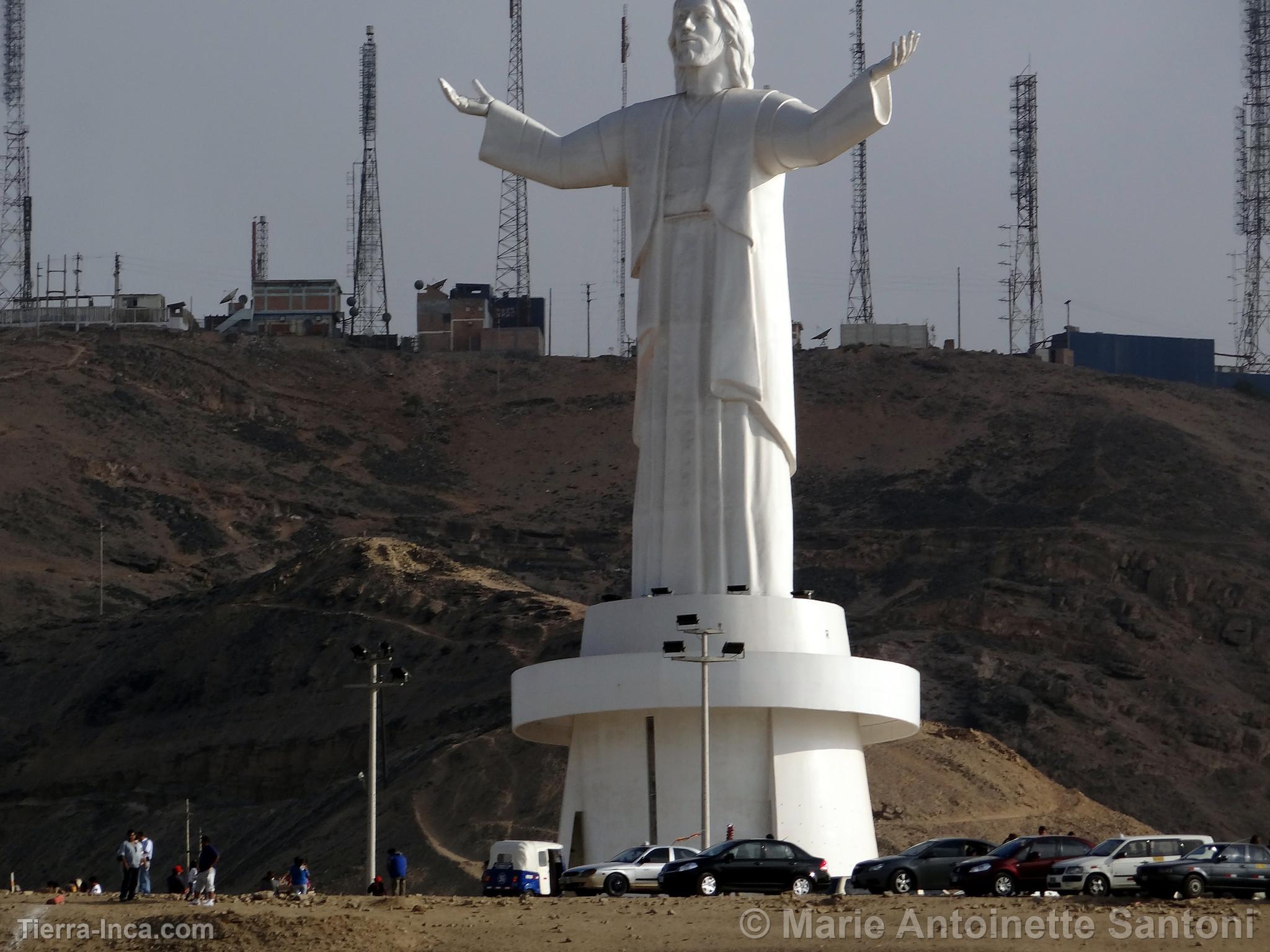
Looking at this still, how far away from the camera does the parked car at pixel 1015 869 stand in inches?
1059

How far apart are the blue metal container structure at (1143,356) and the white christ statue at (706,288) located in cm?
7042

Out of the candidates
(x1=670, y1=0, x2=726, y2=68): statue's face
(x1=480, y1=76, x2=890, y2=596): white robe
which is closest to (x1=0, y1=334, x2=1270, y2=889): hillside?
(x1=480, y1=76, x2=890, y2=596): white robe

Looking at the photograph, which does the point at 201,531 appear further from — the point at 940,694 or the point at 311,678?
→ the point at 940,694

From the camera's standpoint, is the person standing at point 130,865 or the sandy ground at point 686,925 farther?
the person standing at point 130,865

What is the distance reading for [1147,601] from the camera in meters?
69.1

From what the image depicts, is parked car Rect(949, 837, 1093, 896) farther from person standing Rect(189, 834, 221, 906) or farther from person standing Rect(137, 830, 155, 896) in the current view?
person standing Rect(137, 830, 155, 896)

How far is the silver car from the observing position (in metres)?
26.7

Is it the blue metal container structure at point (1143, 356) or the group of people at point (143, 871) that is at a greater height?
the blue metal container structure at point (1143, 356)

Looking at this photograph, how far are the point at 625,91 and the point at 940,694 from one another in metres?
29.4

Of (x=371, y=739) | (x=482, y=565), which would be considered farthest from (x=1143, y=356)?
(x=371, y=739)

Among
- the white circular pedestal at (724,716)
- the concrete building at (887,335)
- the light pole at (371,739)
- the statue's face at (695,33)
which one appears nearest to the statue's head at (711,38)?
the statue's face at (695,33)

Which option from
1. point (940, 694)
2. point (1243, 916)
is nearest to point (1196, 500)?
point (940, 694)

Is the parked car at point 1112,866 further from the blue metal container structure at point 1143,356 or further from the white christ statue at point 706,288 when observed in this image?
the blue metal container structure at point 1143,356

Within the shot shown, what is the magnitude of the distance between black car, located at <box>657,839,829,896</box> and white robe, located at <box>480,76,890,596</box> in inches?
151
